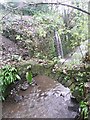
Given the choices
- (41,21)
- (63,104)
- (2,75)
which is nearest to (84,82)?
(63,104)

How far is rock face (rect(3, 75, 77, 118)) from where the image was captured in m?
5.62

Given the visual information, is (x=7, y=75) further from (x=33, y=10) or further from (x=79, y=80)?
(x=33, y=10)

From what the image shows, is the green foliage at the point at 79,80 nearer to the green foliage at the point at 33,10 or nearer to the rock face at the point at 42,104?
A: the rock face at the point at 42,104

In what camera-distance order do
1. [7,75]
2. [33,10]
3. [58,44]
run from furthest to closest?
[33,10] → [58,44] → [7,75]

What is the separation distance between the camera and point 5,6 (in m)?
8.73

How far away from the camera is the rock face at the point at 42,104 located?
18.5 feet

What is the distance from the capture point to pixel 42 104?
6.13 m

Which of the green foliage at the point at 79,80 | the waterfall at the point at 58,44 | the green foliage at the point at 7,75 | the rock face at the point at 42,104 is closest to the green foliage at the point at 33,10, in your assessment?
the waterfall at the point at 58,44

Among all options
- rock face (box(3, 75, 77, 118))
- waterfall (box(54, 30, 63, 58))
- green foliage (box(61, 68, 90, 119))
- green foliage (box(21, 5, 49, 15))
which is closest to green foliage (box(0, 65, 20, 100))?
rock face (box(3, 75, 77, 118))

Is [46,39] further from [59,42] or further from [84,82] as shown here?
[84,82]

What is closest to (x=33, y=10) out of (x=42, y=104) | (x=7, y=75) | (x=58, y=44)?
(x=58, y=44)

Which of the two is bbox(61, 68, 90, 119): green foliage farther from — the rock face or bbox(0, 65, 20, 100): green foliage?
bbox(0, 65, 20, 100): green foliage

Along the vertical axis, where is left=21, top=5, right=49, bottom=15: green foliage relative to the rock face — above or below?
above

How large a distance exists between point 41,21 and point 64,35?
994 millimetres
